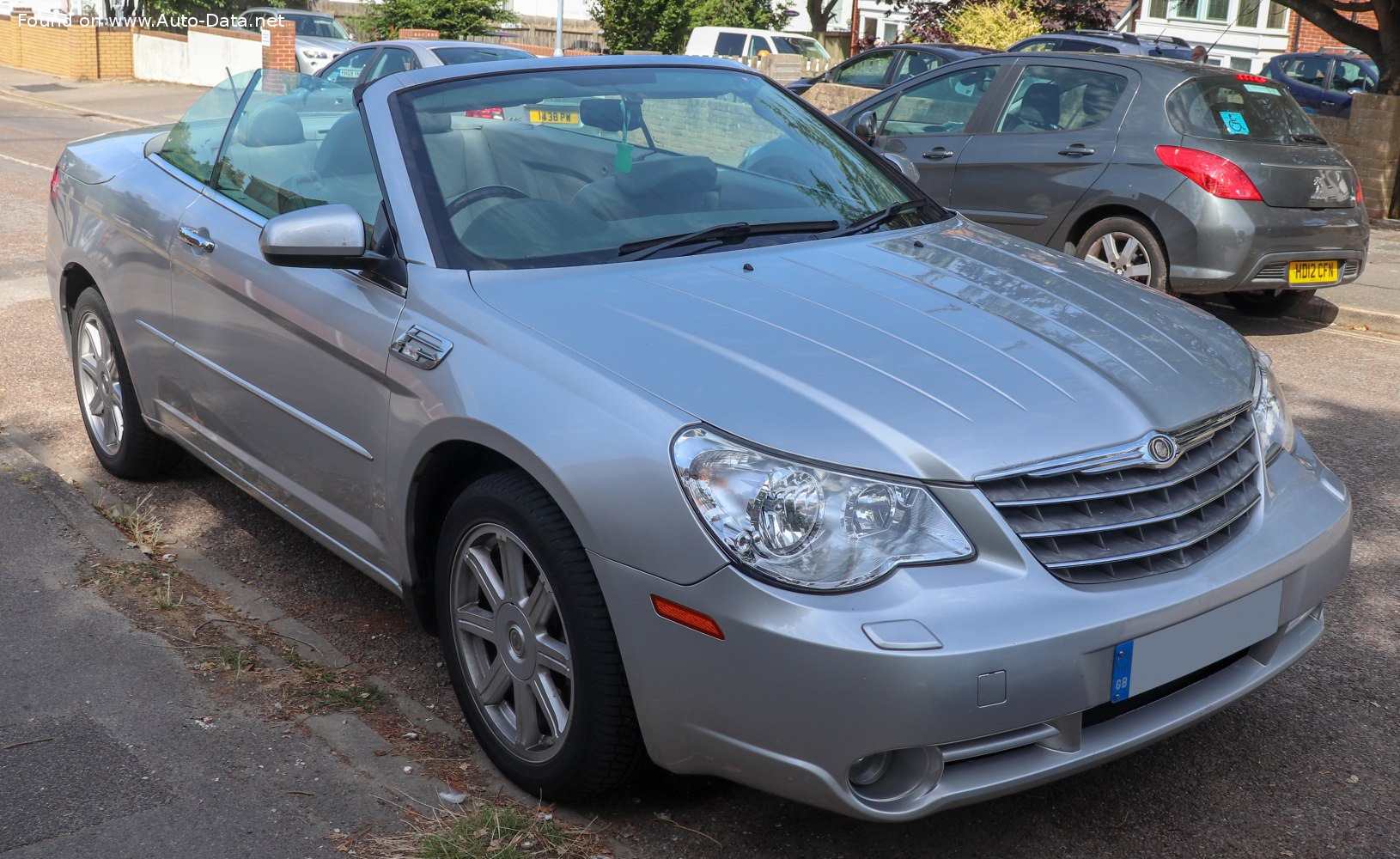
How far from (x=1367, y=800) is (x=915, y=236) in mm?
1860

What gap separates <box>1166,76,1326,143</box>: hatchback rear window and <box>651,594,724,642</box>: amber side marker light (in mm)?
6569

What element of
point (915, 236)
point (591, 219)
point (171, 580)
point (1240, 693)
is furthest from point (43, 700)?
point (1240, 693)

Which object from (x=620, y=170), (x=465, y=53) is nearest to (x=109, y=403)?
(x=620, y=170)

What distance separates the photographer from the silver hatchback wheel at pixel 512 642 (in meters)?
2.86

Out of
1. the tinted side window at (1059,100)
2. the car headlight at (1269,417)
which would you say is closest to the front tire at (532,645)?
the car headlight at (1269,417)

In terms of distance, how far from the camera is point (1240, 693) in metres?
2.79

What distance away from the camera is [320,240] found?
3.22m

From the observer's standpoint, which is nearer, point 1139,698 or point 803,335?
point 1139,698

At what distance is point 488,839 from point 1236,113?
713cm

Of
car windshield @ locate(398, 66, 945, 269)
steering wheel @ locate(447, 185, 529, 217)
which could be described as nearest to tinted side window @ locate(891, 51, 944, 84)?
car windshield @ locate(398, 66, 945, 269)

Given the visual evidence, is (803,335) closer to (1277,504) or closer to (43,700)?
(1277,504)

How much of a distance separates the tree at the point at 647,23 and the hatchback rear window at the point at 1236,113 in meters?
24.4

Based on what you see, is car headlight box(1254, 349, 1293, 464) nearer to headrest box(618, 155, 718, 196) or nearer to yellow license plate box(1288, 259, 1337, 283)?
headrest box(618, 155, 718, 196)

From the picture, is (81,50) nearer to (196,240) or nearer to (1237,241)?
(1237,241)
